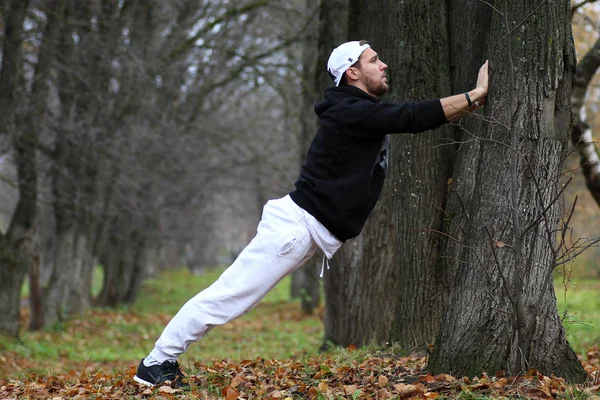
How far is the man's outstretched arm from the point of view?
4457 mm

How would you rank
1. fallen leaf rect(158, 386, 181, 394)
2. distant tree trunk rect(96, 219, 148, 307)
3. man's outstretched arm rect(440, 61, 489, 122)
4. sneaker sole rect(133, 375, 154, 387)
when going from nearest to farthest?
1. man's outstretched arm rect(440, 61, 489, 122)
2. fallen leaf rect(158, 386, 181, 394)
3. sneaker sole rect(133, 375, 154, 387)
4. distant tree trunk rect(96, 219, 148, 307)

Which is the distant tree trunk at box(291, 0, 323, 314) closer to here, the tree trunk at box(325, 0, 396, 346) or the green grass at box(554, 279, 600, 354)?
the tree trunk at box(325, 0, 396, 346)

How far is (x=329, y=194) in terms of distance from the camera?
15.2 feet

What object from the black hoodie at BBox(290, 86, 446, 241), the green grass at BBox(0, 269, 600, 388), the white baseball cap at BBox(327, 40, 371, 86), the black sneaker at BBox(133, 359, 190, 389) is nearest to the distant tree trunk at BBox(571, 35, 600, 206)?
the green grass at BBox(0, 269, 600, 388)

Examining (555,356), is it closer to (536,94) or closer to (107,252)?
(536,94)

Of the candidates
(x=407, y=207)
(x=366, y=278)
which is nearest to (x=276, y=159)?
(x=366, y=278)

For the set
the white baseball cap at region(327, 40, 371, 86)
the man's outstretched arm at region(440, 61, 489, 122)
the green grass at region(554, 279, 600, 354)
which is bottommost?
the green grass at region(554, 279, 600, 354)

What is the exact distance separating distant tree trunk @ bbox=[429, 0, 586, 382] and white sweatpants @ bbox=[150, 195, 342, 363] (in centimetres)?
97

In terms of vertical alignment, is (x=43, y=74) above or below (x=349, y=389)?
above

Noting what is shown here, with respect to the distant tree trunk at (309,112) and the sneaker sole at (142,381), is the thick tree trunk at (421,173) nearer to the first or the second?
the sneaker sole at (142,381)

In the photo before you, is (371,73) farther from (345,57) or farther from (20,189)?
(20,189)

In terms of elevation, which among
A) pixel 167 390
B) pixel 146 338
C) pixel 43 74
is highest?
pixel 43 74

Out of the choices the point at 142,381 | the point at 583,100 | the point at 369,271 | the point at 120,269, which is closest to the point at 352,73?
the point at 142,381

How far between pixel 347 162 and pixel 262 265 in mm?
867
